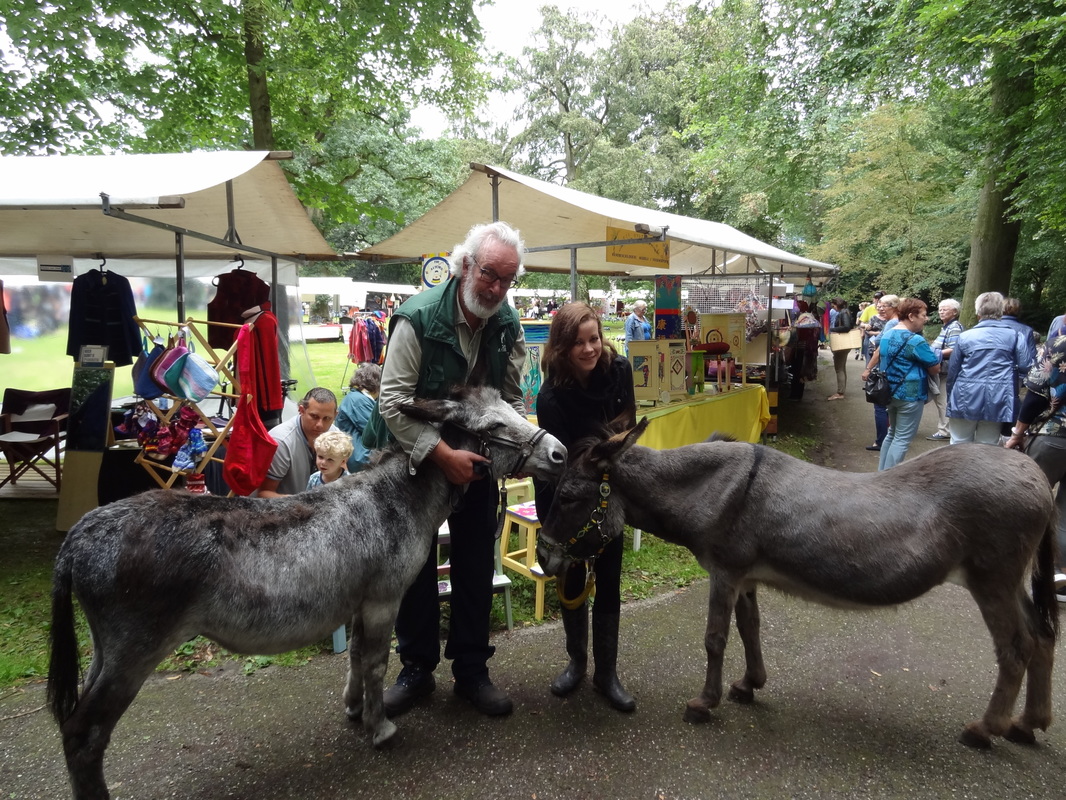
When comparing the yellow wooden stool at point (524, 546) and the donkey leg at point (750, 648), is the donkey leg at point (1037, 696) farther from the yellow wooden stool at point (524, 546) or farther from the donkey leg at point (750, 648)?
the yellow wooden stool at point (524, 546)

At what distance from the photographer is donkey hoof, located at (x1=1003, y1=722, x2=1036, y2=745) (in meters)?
2.67

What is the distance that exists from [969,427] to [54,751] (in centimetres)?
702

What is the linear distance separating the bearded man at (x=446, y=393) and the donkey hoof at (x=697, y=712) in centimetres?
85

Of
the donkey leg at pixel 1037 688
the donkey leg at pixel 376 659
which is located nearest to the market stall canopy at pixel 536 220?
the donkey leg at pixel 1037 688

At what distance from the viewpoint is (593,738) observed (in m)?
2.74

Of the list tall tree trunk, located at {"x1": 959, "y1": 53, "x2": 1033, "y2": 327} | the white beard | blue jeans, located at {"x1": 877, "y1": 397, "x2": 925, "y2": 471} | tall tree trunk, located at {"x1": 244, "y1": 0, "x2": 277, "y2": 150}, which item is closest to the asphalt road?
the white beard

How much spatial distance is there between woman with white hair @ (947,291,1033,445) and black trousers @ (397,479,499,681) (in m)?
4.92

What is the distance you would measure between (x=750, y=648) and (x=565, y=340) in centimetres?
180

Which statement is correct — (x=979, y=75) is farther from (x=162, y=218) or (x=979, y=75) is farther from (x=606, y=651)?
(x=162, y=218)

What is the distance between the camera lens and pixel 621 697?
2928mm

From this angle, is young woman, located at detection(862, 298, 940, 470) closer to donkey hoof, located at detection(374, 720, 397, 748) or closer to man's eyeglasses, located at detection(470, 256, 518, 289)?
man's eyeglasses, located at detection(470, 256, 518, 289)

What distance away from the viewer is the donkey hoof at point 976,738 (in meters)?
2.66

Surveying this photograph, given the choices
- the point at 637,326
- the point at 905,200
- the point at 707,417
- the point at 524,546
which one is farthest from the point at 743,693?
the point at 905,200

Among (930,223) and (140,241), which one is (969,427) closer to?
(140,241)
